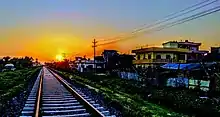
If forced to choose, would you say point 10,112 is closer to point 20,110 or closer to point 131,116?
point 20,110

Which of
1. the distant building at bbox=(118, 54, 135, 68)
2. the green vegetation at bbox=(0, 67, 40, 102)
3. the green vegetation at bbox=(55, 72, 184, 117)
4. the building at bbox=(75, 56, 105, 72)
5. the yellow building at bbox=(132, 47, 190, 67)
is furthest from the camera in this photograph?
the distant building at bbox=(118, 54, 135, 68)

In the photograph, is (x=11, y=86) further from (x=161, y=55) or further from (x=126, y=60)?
(x=126, y=60)

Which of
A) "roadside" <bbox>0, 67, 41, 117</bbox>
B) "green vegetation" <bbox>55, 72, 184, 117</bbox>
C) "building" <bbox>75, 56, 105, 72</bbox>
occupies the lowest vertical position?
"green vegetation" <bbox>55, 72, 184, 117</bbox>

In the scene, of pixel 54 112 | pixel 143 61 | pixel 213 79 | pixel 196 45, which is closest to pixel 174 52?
pixel 143 61

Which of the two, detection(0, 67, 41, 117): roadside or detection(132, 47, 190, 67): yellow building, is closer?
detection(0, 67, 41, 117): roadside

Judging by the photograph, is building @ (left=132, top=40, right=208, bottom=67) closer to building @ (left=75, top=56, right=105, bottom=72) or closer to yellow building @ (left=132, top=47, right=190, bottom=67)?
yellow building @ (left=132, top=47, right=190, bottom=67)

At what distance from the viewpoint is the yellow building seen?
65.9m

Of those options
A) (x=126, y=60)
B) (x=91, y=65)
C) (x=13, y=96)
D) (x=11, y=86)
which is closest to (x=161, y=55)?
(x=126, y=60)

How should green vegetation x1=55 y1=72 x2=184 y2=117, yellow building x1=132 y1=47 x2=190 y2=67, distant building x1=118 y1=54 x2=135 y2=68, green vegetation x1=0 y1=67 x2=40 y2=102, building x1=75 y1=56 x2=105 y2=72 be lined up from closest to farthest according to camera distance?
green vegetation x1=55 y1=72 x2=184 y2=117 → green vegetation x1=0 y1=67 x2=40 y2=102 → yellow building x1=132 y1=47 x2=190 y2=67 → building x1=75 y1=56 x2=105 y2=72 → distant building x1=118 y1=54 x2=135 y2=68

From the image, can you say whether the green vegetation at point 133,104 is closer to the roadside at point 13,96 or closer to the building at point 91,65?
the roadside at point 13,96

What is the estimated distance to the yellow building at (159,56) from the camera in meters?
65.9

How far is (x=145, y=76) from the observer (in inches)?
1249

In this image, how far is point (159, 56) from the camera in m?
67.0

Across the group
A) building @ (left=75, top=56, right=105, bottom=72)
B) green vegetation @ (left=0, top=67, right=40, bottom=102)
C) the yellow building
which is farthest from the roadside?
building @ (left=75, top=56, right=105, bottom=72)
